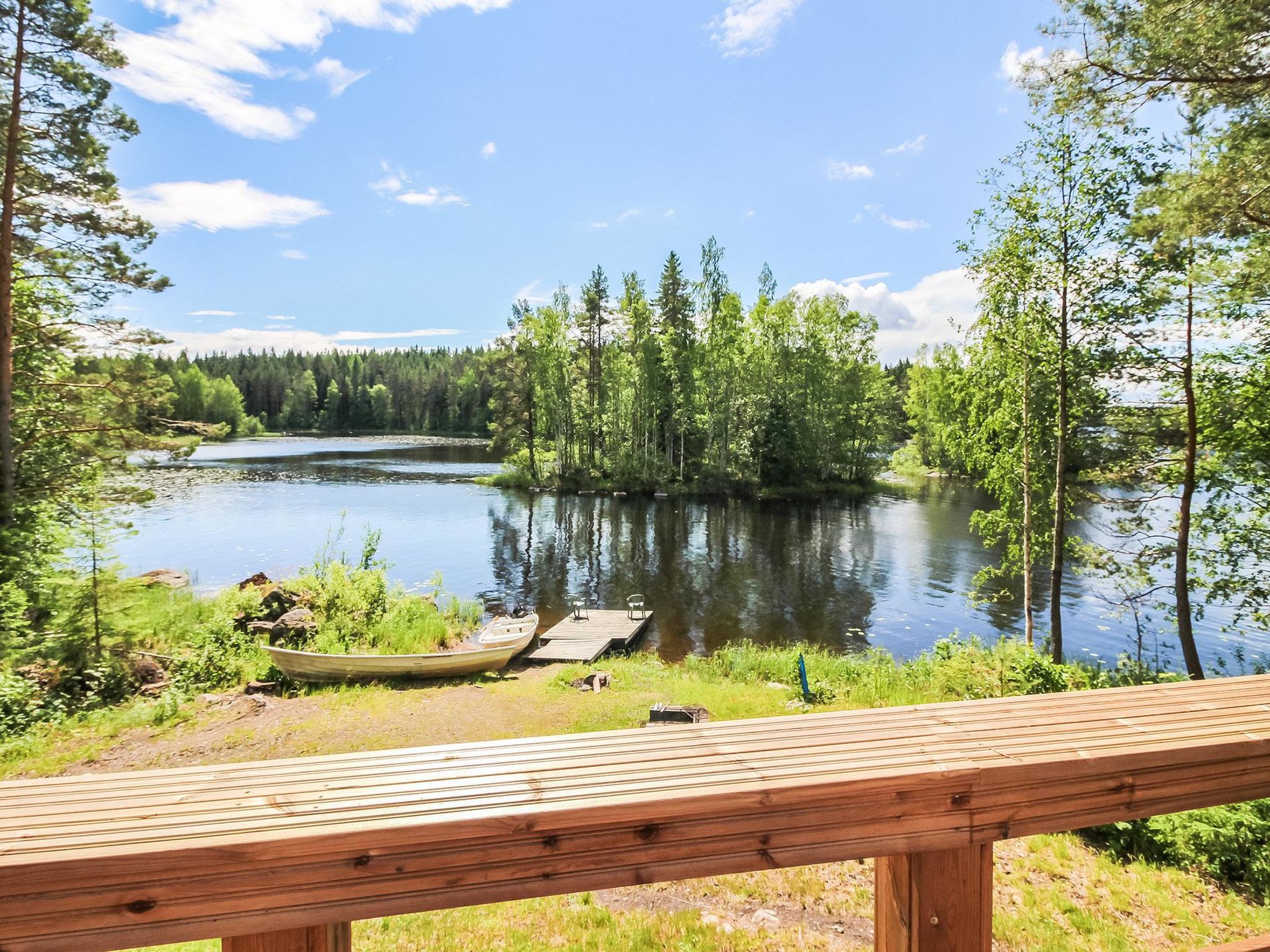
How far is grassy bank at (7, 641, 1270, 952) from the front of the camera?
4023 mm

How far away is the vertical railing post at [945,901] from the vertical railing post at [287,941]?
2.81 ft

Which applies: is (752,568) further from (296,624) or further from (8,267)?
(8,267)

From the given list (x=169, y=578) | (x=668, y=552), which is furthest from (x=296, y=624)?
(x=668, y=552)

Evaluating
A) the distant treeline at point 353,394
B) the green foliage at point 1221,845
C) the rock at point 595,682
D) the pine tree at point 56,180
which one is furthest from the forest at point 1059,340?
the distant treeline at point 353,394

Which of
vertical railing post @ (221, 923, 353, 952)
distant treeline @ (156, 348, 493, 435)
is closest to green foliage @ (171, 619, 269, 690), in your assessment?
vertical railing post @ (221, 923, 353, 952)

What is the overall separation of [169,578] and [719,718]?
17901 millimetres

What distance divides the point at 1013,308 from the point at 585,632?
11.9 metres

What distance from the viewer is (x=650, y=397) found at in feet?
149

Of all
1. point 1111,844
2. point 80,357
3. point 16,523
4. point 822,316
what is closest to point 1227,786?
point 1111,844

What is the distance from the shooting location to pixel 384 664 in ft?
41.7

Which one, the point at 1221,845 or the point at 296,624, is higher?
the point at 1221,845

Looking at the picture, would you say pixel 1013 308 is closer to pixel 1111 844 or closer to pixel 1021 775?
pixel 1111 844

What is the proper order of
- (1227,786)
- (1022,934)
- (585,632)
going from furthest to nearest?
1. (585,632)
2. (1022,934)
3. (1227,786)

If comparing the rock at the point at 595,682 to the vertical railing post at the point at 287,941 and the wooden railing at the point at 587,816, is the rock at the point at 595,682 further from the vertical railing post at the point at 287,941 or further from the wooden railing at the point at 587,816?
the vertical railing post at the point at 287,941
